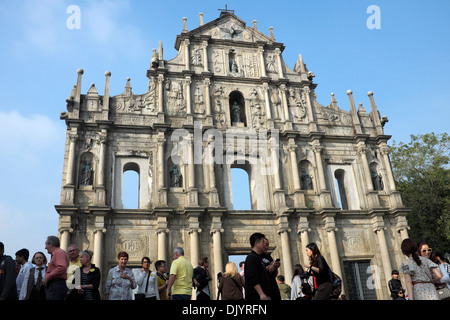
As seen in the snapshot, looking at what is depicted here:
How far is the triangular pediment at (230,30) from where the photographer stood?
23531mm

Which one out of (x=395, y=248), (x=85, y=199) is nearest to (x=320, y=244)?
(x=395, y=248)

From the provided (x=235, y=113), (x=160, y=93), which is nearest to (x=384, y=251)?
(x=235, y=113)

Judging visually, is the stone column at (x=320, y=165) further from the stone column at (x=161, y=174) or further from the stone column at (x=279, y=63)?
the stone column at (x=161, y=174)

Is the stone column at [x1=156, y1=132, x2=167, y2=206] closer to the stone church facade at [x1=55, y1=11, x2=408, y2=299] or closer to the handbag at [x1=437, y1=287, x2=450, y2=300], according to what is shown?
the stone church facade at [x1=55, y1=11, x2=408, y2=299]

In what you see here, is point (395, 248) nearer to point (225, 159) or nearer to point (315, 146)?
point (315, 146)

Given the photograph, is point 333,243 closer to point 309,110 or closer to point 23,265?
point 309,110

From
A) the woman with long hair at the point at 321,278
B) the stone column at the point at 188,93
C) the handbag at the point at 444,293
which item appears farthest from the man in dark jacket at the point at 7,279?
the stone column at the point at 188,93

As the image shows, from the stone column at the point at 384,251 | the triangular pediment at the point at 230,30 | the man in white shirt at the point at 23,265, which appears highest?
the triangular pediment at the point at 230,30

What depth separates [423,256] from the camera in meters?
6.81

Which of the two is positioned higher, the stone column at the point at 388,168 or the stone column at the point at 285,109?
the stone column at the point at 285,109

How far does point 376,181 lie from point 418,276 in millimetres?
16131

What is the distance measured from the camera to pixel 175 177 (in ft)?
63.4

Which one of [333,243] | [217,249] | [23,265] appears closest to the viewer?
[23,265]

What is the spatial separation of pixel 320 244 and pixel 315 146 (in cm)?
521
